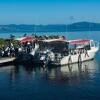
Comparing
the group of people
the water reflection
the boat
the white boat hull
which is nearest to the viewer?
the water reflection

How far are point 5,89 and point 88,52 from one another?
1130 inches

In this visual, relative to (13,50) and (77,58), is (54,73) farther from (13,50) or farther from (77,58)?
(13,50)

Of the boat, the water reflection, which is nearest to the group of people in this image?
the boat

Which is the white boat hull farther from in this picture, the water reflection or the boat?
the water reflection

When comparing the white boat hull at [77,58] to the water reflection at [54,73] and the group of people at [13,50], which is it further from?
the group of people at [13,50]

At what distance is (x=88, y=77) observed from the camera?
55.7m

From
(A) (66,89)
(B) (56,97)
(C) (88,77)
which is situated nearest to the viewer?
(B) (56,97)

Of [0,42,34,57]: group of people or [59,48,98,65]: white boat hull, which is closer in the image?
[59,48,98,65]: white boat hull

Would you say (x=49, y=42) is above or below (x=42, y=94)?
above

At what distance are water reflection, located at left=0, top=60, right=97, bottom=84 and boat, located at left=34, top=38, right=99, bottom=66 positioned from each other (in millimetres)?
1505

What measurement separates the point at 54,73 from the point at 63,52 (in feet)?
31.3

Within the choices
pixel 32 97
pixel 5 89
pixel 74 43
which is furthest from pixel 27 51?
pixel 32 97

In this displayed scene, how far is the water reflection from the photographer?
54.9 metres

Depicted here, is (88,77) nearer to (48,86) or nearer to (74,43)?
(48,86)
